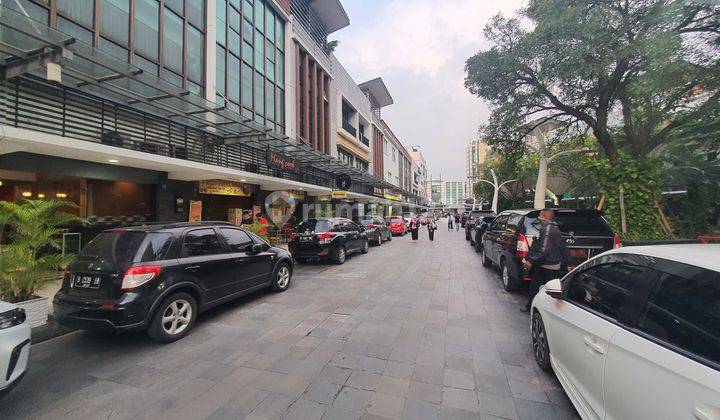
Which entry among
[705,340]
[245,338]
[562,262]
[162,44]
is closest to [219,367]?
[245,338]

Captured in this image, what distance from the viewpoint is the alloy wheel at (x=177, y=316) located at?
415 cm

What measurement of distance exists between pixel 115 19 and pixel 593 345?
1237 centimetres

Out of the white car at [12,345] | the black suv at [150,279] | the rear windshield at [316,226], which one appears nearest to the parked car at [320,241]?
the rear windshield at [316,226]

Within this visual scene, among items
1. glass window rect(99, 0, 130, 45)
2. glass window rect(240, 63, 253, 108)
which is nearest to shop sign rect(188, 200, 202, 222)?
glass window rect(99, 0, 130, 45)

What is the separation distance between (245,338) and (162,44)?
33.9 feet

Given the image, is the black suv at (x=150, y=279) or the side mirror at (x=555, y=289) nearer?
the side mirror at (x=555, y=289)

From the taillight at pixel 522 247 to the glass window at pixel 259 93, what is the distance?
12.9 m

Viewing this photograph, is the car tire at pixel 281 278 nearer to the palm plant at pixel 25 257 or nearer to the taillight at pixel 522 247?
the palm plant at pixel 25 257

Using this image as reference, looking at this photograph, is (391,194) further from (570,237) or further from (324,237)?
(570,237)

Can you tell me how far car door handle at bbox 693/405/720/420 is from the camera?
1277 millimetres

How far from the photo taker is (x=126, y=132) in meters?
8.38

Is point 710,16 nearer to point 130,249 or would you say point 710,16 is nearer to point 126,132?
point 130,249

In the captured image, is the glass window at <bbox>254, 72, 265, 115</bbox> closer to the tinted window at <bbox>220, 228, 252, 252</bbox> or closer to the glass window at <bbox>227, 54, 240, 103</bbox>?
the glass window at <bbox>227, 54, 240, 103</bbox>

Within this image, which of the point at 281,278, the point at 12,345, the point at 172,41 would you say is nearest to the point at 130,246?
the point at 12,345
